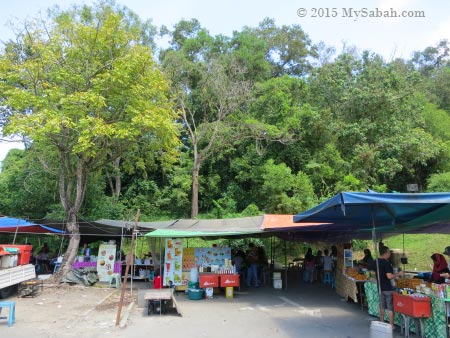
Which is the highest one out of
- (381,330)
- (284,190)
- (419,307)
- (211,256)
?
(284,190)

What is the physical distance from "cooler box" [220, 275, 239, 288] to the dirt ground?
0.42m

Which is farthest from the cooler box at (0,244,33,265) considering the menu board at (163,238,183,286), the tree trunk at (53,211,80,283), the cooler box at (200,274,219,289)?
the cooler box at (200,274,219,289)

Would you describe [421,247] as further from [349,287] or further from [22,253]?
[22,253]

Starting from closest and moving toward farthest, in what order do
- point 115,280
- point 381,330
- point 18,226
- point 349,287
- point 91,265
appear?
point 381,330, point 349,287, point 18,226, point 115,280, point 91,265

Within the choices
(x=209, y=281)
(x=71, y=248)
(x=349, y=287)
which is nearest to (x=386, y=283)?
(x=349, y=287)

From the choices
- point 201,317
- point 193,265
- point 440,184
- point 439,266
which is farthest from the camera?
point 440,184

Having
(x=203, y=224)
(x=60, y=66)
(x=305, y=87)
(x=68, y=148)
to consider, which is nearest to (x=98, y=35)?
(x=60, y=66)

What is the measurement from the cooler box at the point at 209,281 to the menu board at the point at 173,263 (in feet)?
3.65

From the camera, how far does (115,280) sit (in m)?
15.2

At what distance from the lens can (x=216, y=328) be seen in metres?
8.15

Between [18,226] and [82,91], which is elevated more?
[82,91]

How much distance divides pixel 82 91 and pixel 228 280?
8656mm

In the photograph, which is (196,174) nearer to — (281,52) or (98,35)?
(98,35)

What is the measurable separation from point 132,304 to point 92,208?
519 inches
